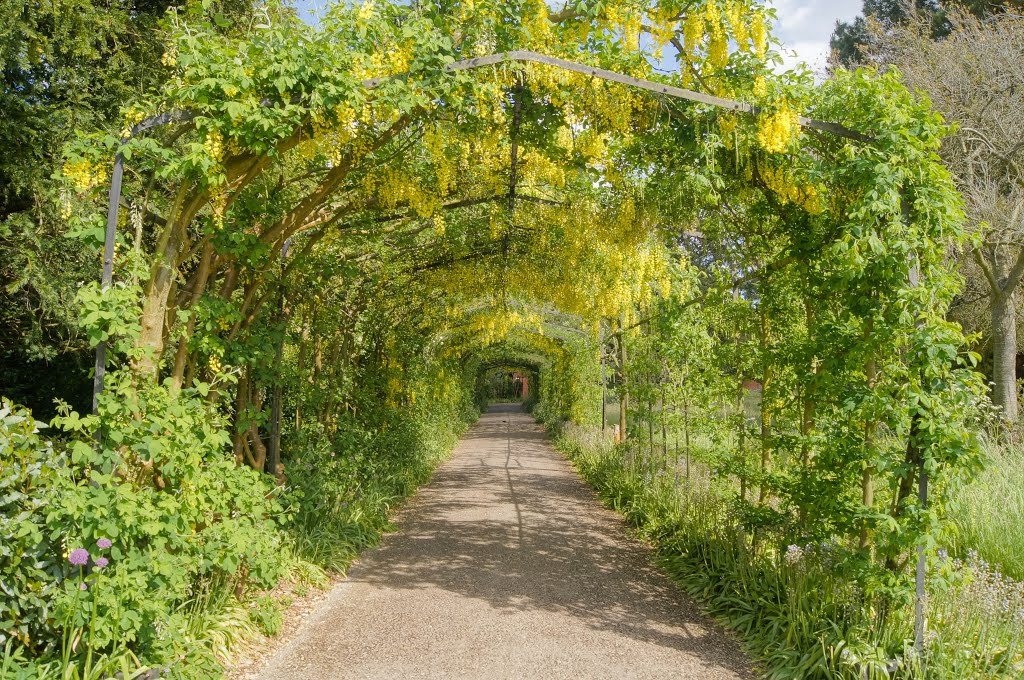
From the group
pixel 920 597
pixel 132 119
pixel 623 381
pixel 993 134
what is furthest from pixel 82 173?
pixel 993 134

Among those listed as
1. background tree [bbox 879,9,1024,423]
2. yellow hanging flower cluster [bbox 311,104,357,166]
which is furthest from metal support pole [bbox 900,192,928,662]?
background tree [bbox 879,9,1024,423]

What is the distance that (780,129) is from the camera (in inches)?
139

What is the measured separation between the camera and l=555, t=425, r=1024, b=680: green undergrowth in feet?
9.39

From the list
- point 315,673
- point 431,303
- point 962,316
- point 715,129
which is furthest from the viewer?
point 962,316

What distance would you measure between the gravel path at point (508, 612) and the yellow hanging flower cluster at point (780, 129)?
255 centimetres

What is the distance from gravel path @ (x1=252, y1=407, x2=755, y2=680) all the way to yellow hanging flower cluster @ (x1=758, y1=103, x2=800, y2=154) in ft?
8.36

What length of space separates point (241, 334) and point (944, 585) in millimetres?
3864

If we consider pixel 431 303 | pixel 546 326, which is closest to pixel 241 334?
pixel 431 303

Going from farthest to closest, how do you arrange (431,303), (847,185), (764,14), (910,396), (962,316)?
1. (962,316)
2. (431,303)
3. (764,14)
4. (847,185)
5. (910,396)

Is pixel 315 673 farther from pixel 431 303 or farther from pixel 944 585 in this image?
pixel 431 303

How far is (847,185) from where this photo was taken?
11.2ft

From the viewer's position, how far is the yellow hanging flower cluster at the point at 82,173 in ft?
9.46

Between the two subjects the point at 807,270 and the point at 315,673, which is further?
the point at 807,270

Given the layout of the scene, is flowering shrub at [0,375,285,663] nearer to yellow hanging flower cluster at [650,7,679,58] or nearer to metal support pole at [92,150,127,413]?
metal support pole at [92,150,127,413]
